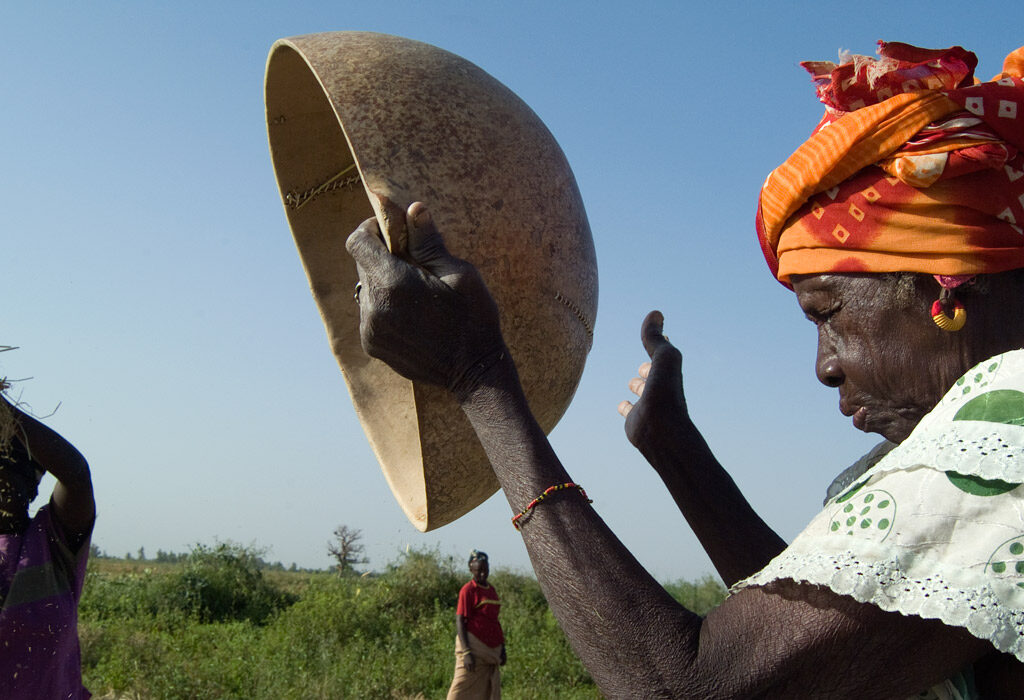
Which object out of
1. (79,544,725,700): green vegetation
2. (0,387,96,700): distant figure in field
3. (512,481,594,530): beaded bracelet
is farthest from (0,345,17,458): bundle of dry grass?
(79,544,725,700): green vegetation

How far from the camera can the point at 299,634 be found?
14.9m

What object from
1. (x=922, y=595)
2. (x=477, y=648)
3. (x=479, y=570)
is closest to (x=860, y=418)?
(x=922, y=595)

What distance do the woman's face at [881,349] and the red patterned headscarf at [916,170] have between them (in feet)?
0.15

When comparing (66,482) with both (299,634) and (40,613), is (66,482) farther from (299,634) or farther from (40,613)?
(299,634)

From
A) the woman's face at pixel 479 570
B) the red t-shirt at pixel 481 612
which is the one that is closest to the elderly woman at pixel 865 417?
the red t-shirt at pixel 481 612

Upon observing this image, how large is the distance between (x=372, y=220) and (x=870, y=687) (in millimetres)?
1149

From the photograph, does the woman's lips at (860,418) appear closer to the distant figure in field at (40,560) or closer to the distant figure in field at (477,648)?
the distant figure in field at (40,560)

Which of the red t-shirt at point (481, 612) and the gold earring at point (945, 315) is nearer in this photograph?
the gold earring at point (945, 315)

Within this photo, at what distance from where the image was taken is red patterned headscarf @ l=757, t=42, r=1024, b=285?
63.6 inches

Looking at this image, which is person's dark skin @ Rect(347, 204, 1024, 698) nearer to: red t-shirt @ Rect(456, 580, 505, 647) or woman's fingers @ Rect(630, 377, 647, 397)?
woman's fingers @ Rect(630, 377, 647, 397)

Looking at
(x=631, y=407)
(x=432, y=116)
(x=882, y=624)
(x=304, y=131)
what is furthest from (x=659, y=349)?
(x=882, y=624)

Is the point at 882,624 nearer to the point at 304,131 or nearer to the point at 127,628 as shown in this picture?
the point at 304,131

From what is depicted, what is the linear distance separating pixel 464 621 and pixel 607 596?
10.1 m

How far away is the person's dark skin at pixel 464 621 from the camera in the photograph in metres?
10.7
